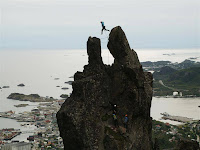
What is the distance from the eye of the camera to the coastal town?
52.2 metres

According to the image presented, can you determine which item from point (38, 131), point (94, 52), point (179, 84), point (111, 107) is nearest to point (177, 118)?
point (38, 131)

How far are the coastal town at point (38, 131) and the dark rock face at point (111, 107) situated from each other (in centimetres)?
3817

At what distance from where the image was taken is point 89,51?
1567 cm

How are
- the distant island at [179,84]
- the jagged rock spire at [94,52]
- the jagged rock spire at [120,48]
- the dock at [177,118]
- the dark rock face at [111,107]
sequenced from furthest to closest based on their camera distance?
the distant island at [179,84], the dock at [177,118], the jagged rock spire at [94,52], the jagged rock spire at [120,48], the dark rock face at [111,107]

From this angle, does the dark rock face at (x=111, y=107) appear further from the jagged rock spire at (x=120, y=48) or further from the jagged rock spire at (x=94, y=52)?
the jagged rock spire at (x=94, y=52)

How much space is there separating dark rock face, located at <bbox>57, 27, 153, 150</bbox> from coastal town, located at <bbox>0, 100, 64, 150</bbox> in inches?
1503

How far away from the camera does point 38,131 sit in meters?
65.9

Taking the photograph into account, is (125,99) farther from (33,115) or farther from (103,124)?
(33,115)

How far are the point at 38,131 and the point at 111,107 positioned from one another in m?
55.4

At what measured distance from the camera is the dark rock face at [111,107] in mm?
13281

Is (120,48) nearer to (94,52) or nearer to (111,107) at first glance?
(94,52)

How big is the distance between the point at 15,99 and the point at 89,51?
105177 millimetres

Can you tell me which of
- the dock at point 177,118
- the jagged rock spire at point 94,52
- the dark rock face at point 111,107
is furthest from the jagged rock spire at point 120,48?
the dock at point 177,118

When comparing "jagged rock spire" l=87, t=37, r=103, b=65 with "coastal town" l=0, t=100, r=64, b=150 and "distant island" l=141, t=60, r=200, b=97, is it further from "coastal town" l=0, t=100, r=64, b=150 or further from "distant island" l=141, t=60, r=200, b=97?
"distant island" l=141, t=60, r=200, b=97
